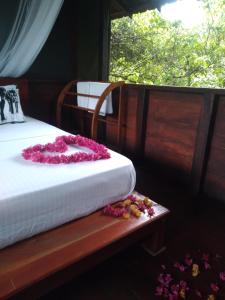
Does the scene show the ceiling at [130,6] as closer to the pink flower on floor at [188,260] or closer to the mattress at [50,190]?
the mattress at [50,190]

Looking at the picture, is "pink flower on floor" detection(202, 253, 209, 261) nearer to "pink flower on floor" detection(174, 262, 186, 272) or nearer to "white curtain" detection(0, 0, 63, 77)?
"pink flower on floor" detection(174, 262, 186, 272)

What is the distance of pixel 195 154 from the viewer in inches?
77.6

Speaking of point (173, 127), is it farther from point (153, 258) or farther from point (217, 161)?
point (153, 258)

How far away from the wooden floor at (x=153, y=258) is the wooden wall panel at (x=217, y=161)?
11 centimetres

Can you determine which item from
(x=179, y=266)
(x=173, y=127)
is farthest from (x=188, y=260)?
(x=173, y=127)

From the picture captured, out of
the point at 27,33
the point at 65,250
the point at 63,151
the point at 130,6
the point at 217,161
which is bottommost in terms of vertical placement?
the point at 65,250

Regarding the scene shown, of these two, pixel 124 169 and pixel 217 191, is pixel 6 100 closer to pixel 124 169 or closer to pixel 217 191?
pixel 124 169

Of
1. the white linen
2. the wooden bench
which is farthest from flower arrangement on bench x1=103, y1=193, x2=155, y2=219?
the white linen

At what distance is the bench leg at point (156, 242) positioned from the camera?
1.41 m

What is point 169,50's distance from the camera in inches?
156

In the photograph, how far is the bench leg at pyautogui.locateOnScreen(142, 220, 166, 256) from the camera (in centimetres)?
141

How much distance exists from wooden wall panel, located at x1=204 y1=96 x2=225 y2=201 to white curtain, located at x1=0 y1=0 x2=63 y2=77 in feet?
5.90

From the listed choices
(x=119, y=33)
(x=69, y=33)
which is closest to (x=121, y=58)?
(x=119, y=33)

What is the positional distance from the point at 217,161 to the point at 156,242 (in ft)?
2.76
